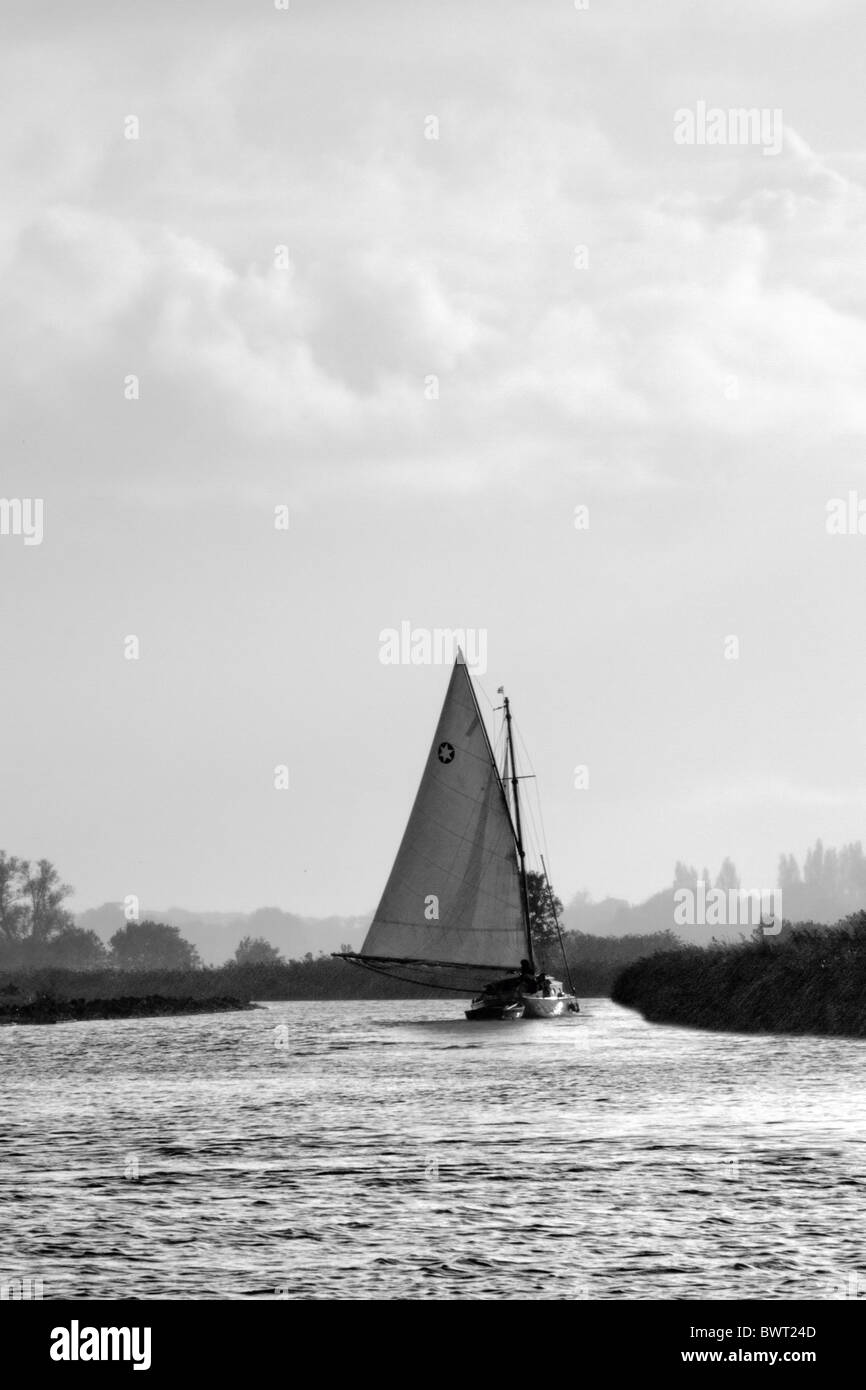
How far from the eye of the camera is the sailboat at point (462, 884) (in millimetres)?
70250

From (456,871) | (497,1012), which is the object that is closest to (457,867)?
(456,871)

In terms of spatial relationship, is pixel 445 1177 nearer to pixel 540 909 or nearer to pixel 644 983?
pixel 644 983

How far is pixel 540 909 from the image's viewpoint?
128 m

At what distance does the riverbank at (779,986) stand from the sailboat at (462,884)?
23.4ft

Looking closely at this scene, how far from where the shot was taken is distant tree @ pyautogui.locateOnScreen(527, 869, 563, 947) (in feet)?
414

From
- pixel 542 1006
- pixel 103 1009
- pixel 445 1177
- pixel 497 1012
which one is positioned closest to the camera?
pixel 445 1177

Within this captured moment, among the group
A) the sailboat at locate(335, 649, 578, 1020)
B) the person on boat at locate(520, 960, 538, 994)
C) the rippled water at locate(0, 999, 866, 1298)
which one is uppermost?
the sailboat at locate(335, 649, 578, 1020)

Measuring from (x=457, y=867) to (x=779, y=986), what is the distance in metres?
16.0

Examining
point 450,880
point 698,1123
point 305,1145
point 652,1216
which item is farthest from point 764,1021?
point 652,1216

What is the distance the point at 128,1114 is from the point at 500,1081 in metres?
10.6

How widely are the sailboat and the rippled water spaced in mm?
20319

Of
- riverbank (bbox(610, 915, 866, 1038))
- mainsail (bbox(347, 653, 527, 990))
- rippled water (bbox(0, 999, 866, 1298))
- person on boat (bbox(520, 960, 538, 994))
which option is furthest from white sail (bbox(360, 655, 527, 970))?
rippled water (bbox(0, 999, 866, 1298))

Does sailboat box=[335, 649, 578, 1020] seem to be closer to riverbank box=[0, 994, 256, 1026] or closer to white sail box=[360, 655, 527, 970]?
white sail box=[360, 655, 527, 970]
